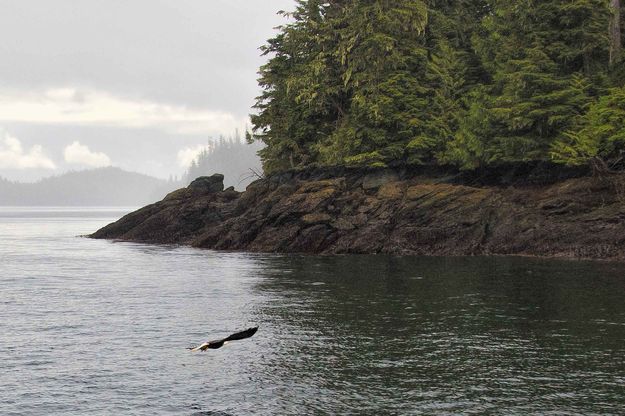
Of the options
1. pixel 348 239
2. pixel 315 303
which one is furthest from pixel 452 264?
pixel 315 303

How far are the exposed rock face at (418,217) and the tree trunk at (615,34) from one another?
10.4 meters

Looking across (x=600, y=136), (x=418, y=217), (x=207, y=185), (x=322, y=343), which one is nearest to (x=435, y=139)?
(x=418, y=217)

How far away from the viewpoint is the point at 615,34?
166ft

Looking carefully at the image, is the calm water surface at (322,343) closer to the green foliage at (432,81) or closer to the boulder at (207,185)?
the green foliage at (432,81)

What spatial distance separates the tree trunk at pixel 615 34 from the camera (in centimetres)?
5003

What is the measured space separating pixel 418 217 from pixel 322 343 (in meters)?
33.8

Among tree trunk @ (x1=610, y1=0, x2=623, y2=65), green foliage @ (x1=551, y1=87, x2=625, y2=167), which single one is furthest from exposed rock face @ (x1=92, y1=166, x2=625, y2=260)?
tree trunk @ (x1=610, y1=0, x2=623, y2=65)

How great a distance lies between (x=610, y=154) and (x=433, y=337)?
3474 centimetres

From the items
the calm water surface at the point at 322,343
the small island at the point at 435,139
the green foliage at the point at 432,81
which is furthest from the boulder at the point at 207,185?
the calm water surface at the point at 322,343

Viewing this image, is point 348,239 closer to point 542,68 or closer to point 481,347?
point 542,68

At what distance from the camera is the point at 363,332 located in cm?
2122

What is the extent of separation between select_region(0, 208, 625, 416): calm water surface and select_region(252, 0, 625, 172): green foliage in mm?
18473

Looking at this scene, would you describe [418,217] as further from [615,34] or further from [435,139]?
[615,34]

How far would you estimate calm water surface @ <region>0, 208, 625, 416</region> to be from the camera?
14125 millimetres
